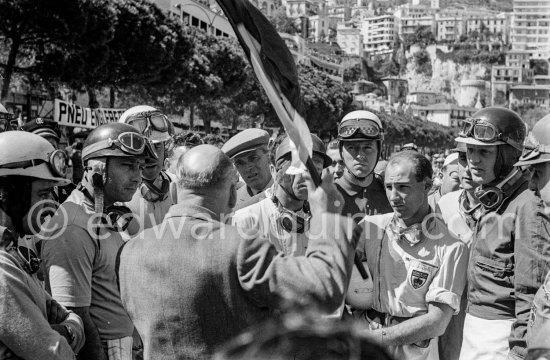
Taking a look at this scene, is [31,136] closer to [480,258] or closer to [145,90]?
[480,258]

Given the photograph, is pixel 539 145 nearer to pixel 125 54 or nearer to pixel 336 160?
pixel 336 160

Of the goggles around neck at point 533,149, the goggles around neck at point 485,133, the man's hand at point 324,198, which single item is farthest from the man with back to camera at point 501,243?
the man's hand at point 324,198

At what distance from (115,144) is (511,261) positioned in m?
2.57

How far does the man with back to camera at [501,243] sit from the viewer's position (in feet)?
14.2

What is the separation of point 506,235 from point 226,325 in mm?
2192

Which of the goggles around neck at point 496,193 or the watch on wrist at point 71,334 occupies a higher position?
the goggles around neck at point 496,193

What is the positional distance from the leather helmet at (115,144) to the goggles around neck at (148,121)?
1.68 m

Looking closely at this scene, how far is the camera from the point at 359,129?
5.65 metres

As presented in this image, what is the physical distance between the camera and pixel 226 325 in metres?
3.16

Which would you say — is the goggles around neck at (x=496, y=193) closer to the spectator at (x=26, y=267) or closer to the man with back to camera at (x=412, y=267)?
the man with back to camera at (x=412, y=267)

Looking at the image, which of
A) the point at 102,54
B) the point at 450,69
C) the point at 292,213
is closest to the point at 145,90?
the point at 102,54

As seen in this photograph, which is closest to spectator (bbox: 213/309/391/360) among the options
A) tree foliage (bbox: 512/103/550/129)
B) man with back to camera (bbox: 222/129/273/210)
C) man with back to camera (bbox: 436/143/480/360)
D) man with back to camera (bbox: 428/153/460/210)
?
man with back to camera (bbox: 436/143/480/360)

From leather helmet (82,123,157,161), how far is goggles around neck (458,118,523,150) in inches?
89.1

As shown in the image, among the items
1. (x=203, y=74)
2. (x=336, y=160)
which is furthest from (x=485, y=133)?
(x=203, y=74)
